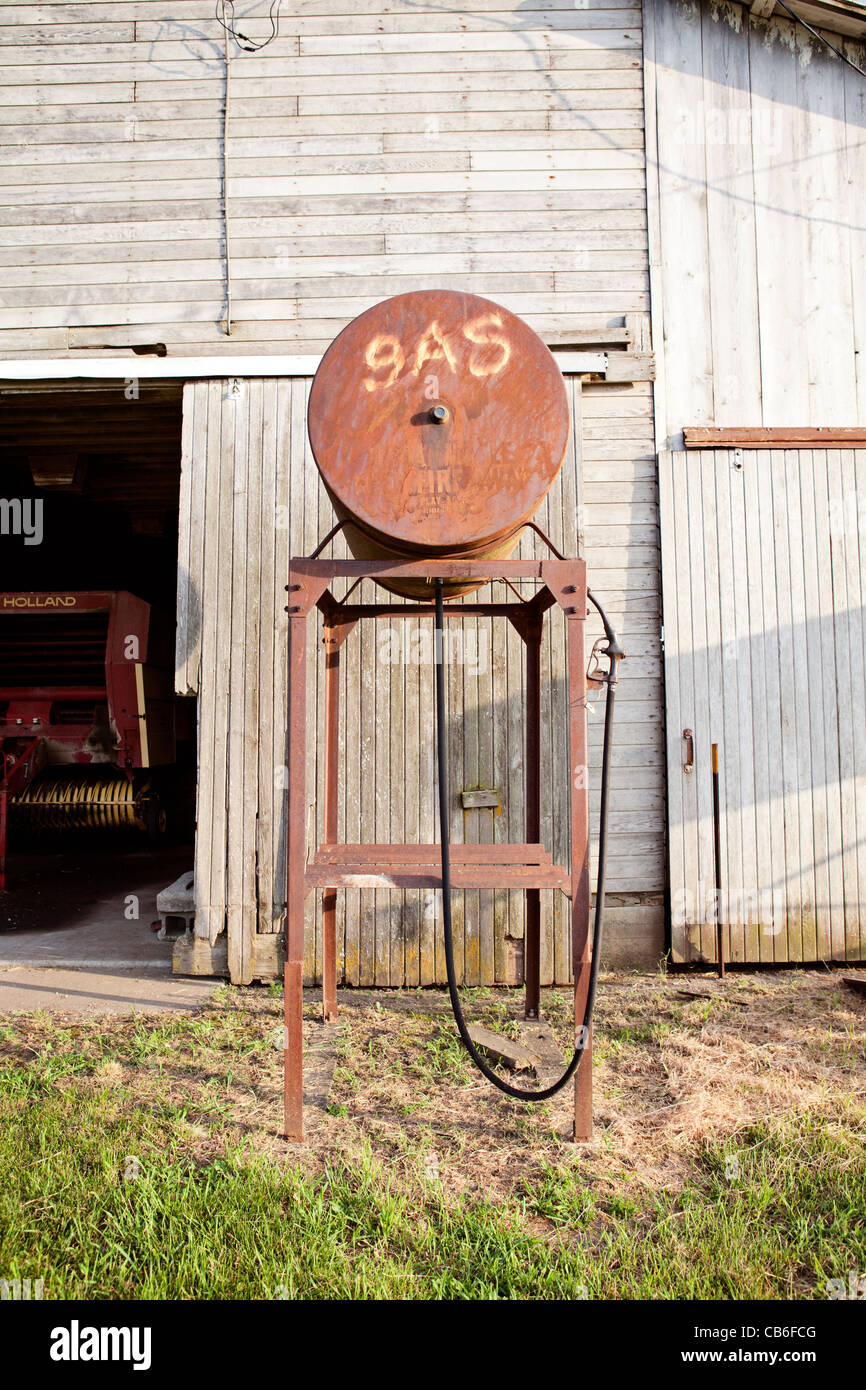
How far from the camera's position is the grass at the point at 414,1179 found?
2.10 meters

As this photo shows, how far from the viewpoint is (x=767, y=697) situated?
497 cm

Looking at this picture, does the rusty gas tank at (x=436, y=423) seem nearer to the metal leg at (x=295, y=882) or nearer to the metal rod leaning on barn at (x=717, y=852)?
the metal leg at (x=295, y=882)

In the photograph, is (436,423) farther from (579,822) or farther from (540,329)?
(540,329)

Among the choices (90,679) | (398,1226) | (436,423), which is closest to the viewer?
(398,1226)

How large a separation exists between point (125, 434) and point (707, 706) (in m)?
4.79

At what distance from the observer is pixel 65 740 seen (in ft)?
26.1

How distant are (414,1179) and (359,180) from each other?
5.48m

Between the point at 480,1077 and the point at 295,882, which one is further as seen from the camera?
the point at 480,1077

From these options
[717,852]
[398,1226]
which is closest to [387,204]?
[717,852]

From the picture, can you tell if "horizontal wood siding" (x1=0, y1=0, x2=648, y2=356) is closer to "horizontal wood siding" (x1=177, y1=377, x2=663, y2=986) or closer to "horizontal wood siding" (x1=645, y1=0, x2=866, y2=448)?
"horizontal wood siding" (x1=645, y1=0, x2=866, y2=448)

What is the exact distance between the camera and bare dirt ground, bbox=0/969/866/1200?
2.80 meters

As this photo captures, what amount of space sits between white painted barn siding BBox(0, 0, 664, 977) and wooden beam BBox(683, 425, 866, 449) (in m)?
0.31

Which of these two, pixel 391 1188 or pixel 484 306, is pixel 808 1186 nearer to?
pixel 391 1188

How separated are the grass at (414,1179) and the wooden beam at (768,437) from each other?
11.4 feet
